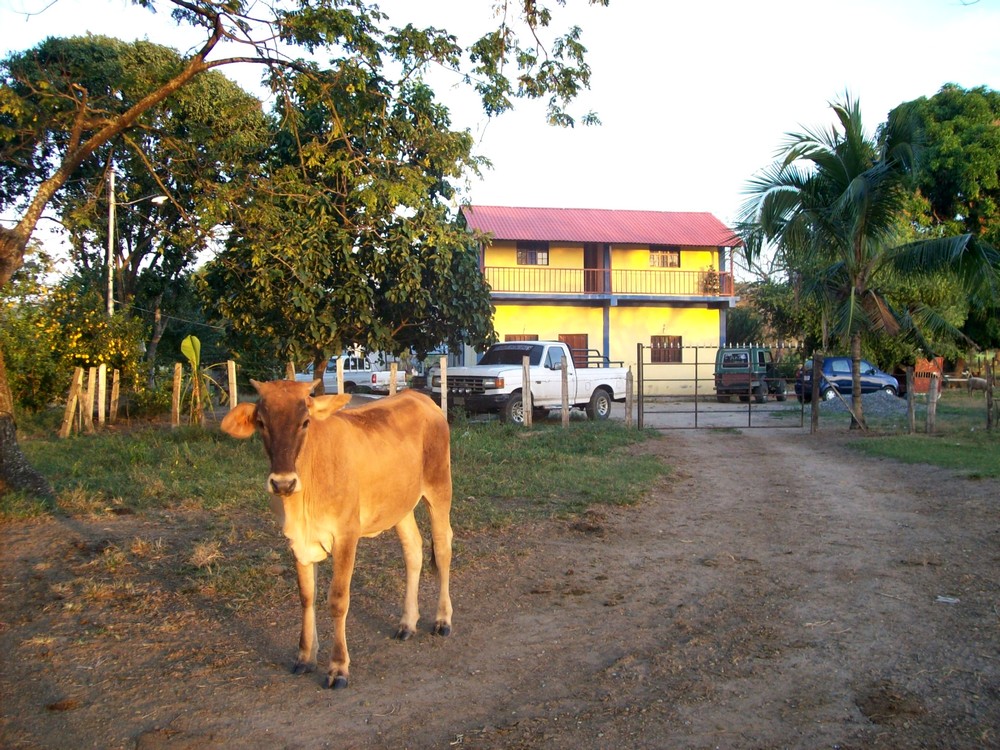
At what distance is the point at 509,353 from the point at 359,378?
14793mm

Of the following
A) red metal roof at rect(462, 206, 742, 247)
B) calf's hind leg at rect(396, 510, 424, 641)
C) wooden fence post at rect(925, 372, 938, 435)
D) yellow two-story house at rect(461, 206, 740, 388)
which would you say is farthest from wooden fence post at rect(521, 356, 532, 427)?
red metal roof at rect(462, 206, 742, 247)

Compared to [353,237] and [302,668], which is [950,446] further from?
[302,668]

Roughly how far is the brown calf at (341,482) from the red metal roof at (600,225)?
27028mm

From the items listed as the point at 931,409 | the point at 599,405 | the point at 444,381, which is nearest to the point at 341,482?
the point at 444,381

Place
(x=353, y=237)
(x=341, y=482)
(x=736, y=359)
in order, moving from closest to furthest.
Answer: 1. (x=341, y=482)
2. (x=353, y=237)
3. (x=736, y=359)

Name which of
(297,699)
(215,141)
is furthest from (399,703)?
(215,141)

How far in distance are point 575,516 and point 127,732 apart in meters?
5.73

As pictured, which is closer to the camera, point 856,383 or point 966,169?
point 856,383

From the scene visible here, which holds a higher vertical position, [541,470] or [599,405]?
[599,405]

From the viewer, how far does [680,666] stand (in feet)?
16.1

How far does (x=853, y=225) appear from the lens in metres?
16.2

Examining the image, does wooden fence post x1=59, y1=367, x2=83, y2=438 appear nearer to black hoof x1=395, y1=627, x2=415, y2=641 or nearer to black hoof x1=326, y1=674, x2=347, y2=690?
black hoof x1=395, y1=627, x2=415, y2=641

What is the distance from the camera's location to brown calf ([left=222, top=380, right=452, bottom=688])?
4.52 metres

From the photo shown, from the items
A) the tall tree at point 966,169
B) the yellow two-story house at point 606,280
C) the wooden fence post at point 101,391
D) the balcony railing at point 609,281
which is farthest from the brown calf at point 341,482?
the tall tree at point 966,169
